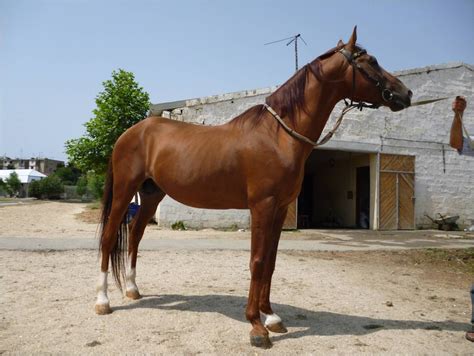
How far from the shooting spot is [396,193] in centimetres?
1364

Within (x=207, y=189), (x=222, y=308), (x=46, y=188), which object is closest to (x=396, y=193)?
(x=222, y=308)

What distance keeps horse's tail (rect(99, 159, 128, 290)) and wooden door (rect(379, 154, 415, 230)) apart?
37.4 ft

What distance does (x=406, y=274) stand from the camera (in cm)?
599

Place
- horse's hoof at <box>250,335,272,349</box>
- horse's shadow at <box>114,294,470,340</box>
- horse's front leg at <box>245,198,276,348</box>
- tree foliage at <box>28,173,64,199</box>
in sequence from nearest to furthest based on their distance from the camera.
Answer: horse's hoof at <box>250,335,272,349</box>, horse's front leg at <box>245,198,276,348</box>, horse's shadow at <box>114,294,470,340</box>, tree foliage at <box>28,173,64,199</box>

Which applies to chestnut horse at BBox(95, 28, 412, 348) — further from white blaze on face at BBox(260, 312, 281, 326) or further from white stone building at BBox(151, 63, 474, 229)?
white stone building at BBox(151, 63, 474, 229)

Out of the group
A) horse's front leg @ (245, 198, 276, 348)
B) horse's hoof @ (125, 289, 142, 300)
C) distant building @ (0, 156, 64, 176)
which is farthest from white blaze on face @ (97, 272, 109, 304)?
distant building @ (0, 156, 64, 176)

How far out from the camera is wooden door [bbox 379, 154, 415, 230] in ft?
44.6

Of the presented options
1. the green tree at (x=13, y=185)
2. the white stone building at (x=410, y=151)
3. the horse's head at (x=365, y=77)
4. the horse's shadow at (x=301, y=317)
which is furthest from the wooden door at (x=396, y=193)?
the green tree at (x=13, y=185)

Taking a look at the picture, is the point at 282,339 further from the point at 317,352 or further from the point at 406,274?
the point at 406,274

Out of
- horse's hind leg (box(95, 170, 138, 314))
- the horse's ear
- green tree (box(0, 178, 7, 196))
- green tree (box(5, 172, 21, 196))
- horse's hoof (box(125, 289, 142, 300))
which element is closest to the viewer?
the horse's ear

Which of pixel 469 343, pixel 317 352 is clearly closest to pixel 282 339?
pixel 317 352

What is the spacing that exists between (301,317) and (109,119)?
17.9 m

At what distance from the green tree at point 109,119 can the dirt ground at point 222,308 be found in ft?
43.6

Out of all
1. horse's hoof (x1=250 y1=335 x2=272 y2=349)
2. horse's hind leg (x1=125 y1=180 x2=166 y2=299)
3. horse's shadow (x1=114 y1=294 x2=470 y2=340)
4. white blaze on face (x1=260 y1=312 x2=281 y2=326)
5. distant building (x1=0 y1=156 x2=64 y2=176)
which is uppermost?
distant building (x1=0 y1=156 x2=64 y2=176)
